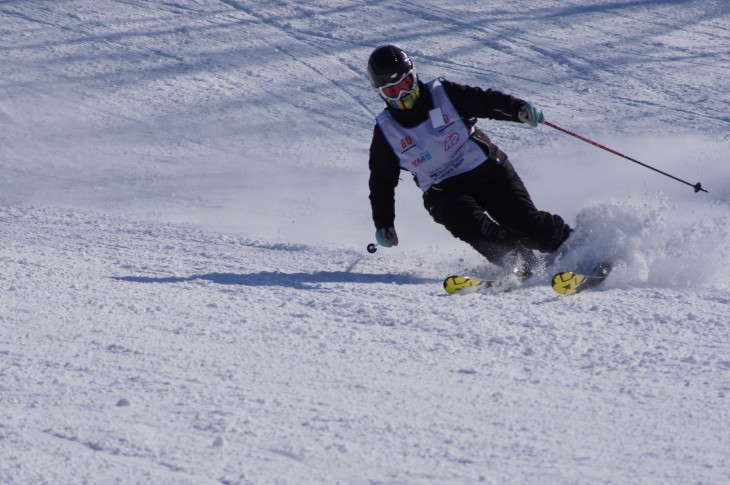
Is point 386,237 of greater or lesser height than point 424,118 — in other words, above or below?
below

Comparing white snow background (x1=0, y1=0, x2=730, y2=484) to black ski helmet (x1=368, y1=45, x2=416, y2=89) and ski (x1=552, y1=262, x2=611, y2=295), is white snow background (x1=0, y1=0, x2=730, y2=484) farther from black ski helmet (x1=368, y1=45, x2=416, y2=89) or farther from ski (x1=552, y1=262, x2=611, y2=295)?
black ski helmet (x1=368, y1=45, x2=416, y2=89)

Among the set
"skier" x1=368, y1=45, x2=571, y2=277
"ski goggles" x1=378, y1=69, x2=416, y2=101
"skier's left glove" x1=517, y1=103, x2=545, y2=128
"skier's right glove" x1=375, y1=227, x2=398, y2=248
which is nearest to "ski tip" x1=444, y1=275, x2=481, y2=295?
"skier" x1=368, y1=45, x2=571, y2=277

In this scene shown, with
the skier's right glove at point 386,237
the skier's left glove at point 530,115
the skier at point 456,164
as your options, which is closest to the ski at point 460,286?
the skier at point 456,164

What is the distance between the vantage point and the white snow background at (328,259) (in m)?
2.62

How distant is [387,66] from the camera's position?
4664 millimetres

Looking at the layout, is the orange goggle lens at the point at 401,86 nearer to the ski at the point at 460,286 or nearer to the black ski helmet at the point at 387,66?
the black ski helmet at the point at 387,66

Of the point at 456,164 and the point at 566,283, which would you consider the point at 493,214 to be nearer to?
the point at 456,164

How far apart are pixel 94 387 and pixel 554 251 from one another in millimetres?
2785

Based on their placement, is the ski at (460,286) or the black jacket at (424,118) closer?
the ski at (460,286)

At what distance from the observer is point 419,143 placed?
4773 mm

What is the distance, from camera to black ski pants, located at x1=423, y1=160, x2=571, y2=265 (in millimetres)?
4672

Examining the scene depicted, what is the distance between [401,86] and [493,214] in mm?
892

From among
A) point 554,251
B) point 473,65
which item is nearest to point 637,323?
point 554,251

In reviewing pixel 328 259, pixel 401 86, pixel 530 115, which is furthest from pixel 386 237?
pixel 530 115
